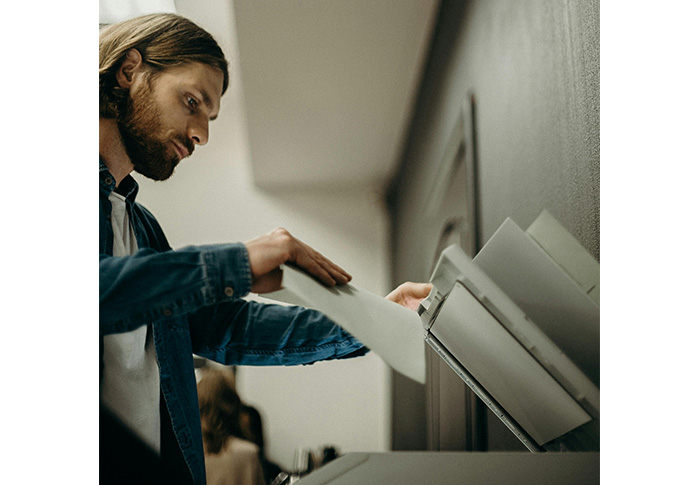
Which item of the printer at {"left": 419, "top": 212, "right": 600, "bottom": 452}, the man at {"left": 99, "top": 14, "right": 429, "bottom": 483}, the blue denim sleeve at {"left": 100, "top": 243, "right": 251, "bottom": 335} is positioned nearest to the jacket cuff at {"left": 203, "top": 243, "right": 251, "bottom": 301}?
the blue denim sleeve at {"left": 100, "top": 243, "right": 251, "bottom": 335}

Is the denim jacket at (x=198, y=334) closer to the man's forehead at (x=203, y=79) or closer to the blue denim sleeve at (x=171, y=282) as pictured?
the blue denim sleeve at (x=171, y=282)

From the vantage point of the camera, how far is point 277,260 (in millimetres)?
758

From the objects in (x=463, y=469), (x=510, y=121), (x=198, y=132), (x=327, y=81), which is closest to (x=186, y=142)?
(x=198, y=132)

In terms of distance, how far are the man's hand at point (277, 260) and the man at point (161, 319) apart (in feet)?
0.18

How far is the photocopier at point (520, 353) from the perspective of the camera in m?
0.76

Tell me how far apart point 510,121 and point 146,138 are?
0.58m

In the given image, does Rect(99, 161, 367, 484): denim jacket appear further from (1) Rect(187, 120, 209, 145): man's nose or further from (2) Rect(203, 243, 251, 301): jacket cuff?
(1) Rect(187, 120, 209, 145): man's nose

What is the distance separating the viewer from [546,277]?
2.81 ft

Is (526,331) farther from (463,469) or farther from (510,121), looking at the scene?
(510,121)

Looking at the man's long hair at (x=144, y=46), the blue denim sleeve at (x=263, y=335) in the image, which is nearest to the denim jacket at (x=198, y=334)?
the blue denim sleeve at (x=263, y=335)

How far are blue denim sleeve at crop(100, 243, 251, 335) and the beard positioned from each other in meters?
0.22

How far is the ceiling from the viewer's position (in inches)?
36.5
